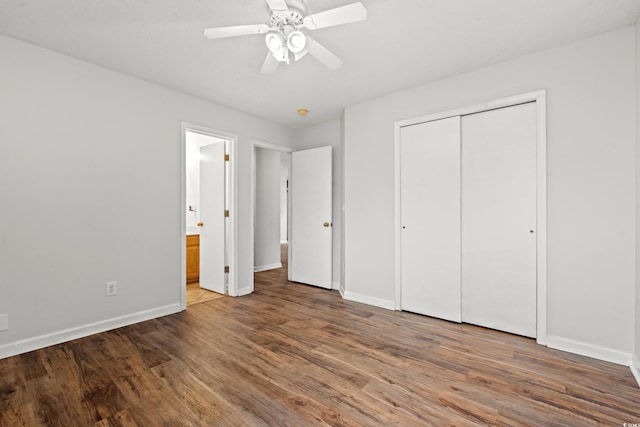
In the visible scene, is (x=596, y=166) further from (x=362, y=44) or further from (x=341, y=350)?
(x=341, y=350)

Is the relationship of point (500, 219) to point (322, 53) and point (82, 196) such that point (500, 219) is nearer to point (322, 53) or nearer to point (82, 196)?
point (322, 53)

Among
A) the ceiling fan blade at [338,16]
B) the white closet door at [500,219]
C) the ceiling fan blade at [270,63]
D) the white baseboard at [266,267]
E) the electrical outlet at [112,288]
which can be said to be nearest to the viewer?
the ceiling fan blade at [338,16]

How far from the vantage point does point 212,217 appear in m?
4.04

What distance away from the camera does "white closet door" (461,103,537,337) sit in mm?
2564

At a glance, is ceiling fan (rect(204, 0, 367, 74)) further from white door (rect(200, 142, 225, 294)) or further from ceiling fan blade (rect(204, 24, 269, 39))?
white door (rect(200, 142, 225, 294))

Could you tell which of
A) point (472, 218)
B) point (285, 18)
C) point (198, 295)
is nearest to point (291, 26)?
point (285, 18)

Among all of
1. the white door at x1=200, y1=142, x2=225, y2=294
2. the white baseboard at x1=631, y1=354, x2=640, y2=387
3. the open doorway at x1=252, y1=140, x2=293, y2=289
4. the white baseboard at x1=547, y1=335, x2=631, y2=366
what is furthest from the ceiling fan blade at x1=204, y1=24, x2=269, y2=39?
the open doorway at x1=252, y1=140, x2=293, y2=289

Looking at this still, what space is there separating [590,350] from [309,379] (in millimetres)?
2174

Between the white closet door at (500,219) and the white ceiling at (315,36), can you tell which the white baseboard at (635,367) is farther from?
the white ceiling at (315,36)

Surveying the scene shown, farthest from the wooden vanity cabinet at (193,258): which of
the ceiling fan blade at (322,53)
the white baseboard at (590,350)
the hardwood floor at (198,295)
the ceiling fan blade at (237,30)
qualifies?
the white baseboard at (590,350)

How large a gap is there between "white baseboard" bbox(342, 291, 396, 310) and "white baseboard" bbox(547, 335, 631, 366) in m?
1.43

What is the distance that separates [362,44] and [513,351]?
2.74m

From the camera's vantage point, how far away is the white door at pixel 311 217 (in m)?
4.20

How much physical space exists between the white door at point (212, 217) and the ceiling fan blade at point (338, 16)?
250 cm
